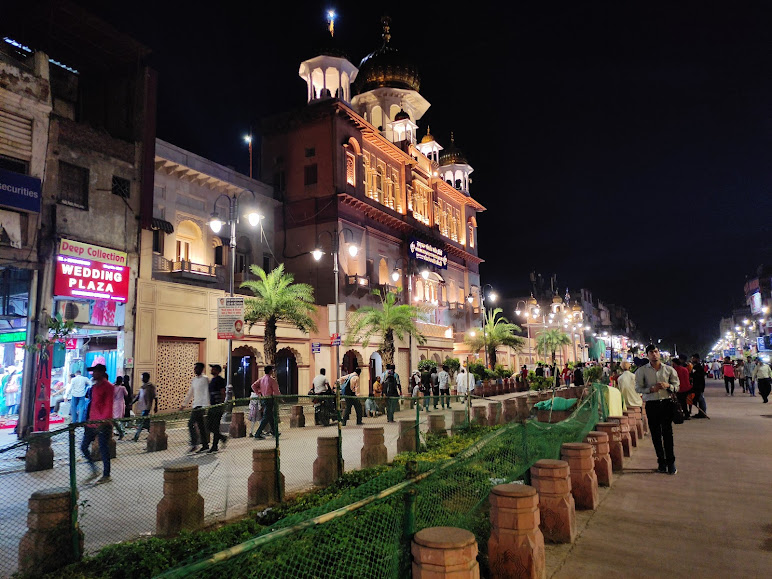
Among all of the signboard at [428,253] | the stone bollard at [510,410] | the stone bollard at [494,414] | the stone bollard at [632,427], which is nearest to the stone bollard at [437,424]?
the stone bollard at [494,414]

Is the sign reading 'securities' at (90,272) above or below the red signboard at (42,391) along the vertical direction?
above

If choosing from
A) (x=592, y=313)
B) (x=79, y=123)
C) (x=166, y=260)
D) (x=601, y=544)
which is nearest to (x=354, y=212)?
(x=166, y=260)

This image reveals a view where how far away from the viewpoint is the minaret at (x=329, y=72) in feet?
129

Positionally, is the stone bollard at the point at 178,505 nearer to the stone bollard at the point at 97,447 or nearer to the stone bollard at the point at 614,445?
the stone bollard at the point at 97,447

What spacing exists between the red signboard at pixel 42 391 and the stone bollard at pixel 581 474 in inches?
628

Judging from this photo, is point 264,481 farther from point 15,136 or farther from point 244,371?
point 244,371

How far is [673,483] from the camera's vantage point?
779 centimetres

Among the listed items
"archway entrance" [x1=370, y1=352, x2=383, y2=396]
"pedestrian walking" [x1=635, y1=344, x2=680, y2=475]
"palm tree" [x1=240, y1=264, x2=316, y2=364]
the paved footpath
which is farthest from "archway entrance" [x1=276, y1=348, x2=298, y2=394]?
"pedestrian walking" [x1=635, y1=344, x2=680, y2=475]

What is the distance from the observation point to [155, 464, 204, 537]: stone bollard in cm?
639

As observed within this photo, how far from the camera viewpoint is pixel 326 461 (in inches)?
349

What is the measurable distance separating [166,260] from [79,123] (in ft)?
23.1

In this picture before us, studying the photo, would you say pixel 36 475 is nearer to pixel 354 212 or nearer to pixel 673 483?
pixel 673 483

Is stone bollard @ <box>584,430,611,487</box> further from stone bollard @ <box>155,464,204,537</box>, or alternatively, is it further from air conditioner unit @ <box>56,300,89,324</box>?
air conditioner unit @ <box>56,300,89,324</box>

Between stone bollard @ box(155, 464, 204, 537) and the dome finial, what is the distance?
4933 centimetres
